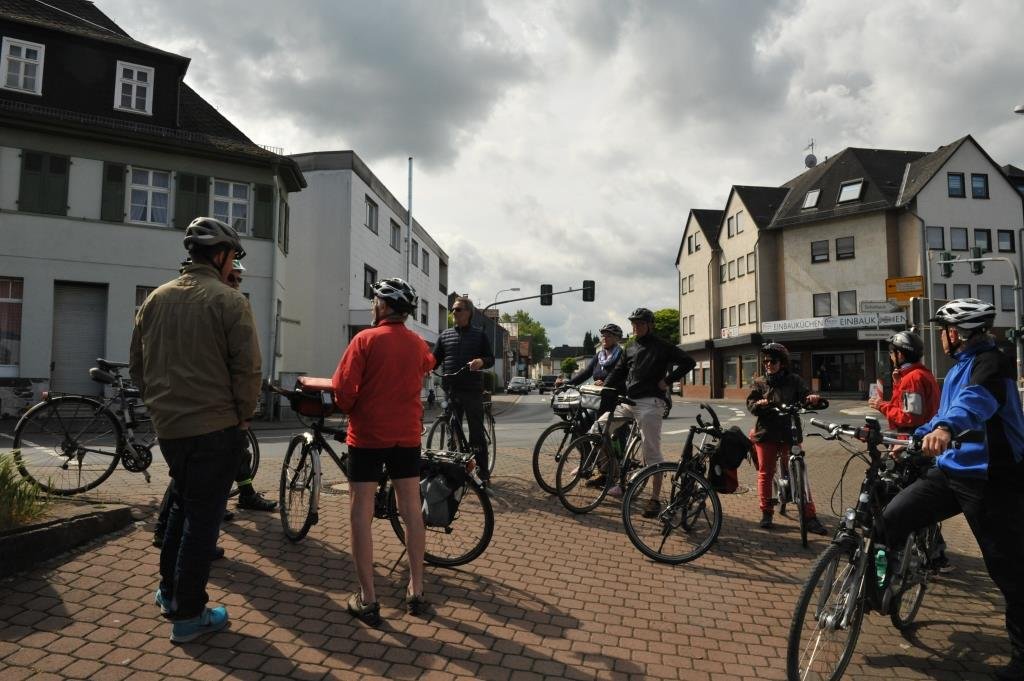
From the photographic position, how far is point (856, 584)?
3.11 meters

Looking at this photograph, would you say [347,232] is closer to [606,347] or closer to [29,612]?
[606,347]

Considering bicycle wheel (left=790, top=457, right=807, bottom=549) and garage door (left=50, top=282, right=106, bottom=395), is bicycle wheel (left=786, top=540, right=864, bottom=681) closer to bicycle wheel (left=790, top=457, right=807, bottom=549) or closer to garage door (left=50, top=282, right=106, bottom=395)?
bicycle wheel (left=790, top=457, right=807, bottom=549)

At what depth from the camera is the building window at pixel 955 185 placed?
38.5 meters

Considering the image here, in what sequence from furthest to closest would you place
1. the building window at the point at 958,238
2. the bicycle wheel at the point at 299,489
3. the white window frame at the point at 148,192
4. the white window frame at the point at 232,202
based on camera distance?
1. the building window at the point at 958,238
2. the white window frame at the point at 232,202
3. the white window frame at the point at 148,192
4. the bicycle wheel at the point at 299,489

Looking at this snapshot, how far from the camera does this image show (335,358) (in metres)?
25.1

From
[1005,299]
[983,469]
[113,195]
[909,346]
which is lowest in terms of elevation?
[983,469]

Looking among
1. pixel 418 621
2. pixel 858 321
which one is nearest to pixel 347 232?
pixel 418 621

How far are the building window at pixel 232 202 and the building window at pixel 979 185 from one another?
41.0 m

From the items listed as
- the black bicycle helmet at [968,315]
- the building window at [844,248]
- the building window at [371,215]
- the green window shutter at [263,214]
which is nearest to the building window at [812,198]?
the building window at [844,248]

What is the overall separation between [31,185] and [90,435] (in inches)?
603

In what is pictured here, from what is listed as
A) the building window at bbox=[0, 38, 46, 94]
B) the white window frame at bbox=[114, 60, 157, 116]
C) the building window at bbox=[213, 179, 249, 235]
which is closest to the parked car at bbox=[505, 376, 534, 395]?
the building window at bbox=[213, 179, 249, 235]

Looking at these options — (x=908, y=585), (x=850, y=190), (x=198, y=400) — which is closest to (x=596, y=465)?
(x=908, y=585)

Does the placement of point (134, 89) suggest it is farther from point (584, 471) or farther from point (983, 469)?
point (983, 469)

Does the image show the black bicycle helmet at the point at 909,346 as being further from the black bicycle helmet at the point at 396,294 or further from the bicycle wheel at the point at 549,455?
the black bicycle helmet at the point at 396,294
